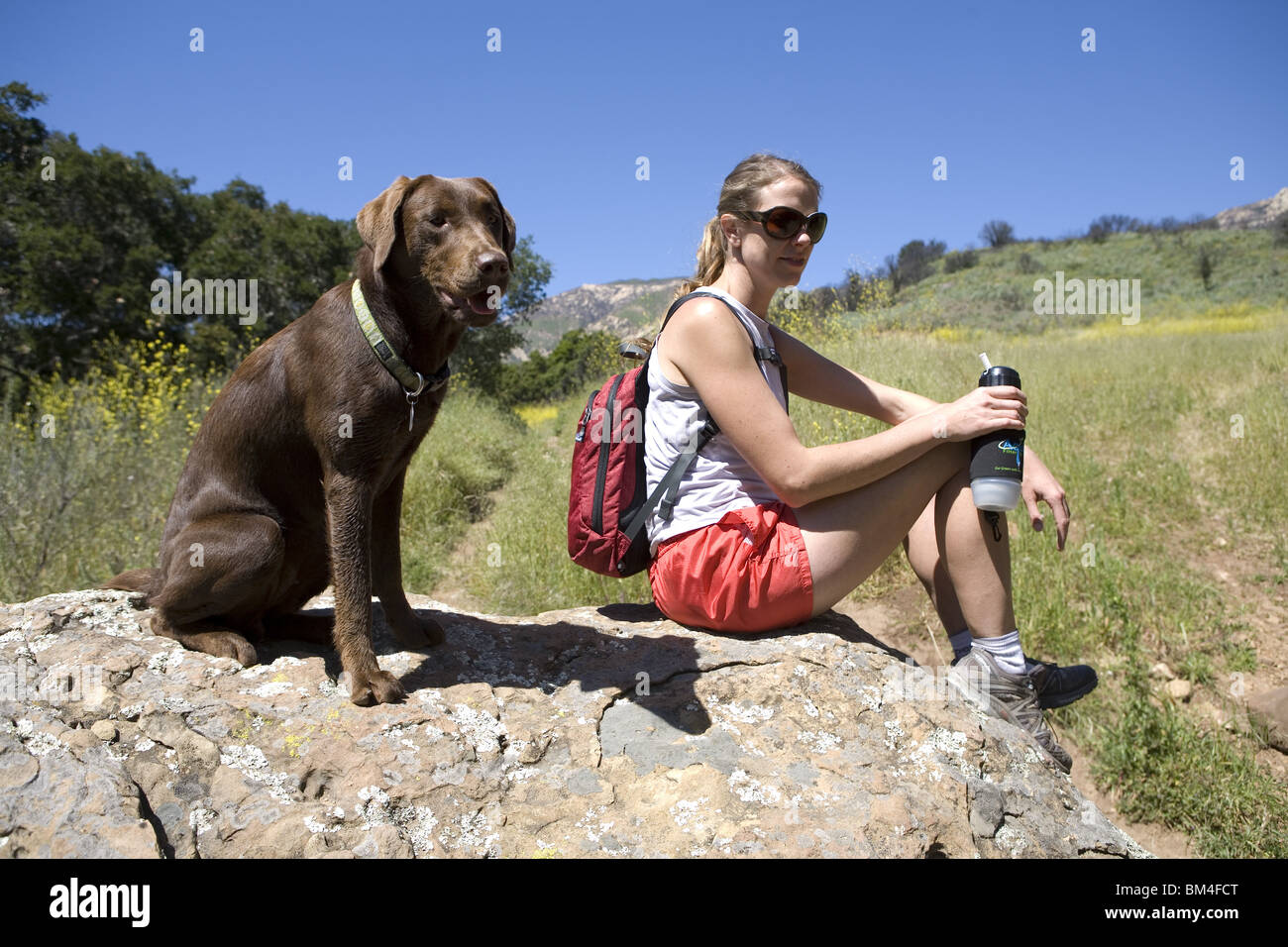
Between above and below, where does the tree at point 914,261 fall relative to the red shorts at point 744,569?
above

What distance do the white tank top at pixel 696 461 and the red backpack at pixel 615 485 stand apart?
0.04m

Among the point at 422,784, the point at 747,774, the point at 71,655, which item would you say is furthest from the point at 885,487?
the point at 71,655

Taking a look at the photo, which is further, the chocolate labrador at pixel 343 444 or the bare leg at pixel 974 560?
the bare leg at pixel 974 560

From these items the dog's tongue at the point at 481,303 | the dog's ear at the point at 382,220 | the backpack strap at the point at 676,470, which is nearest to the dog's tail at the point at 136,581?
the dog's ear at the point at 382,220

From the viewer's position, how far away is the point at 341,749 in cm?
191

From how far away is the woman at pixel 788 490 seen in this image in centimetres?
234

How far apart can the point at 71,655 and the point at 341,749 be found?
0.90 meters

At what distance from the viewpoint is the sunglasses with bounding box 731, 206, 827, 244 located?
2493 millimetres

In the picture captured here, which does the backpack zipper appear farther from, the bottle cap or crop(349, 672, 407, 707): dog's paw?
the bottle cap

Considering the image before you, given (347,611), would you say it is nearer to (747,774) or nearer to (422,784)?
(422,784)

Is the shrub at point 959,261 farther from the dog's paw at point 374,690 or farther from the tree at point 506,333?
the dog's paw at point 374,690

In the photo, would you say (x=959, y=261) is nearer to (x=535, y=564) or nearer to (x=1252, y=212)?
(x=1252, y=212)

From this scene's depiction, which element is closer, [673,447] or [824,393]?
[673,447]

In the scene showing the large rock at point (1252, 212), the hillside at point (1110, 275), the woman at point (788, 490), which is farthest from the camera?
the large rock at point (1252, 212)
